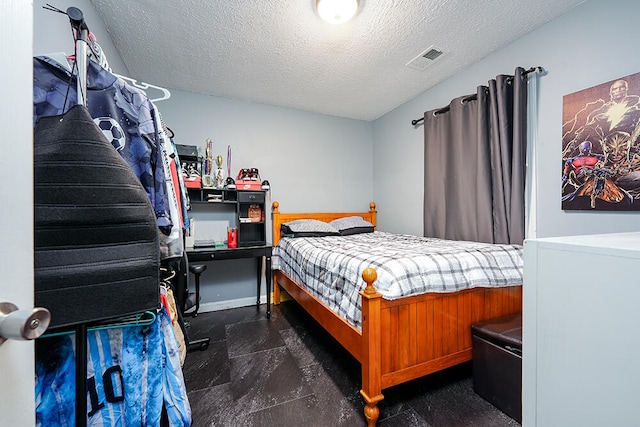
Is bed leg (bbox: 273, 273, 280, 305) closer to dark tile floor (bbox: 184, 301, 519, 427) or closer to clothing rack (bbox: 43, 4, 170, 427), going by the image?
dark tile floor (bbox: 184, 301, 519, 427)

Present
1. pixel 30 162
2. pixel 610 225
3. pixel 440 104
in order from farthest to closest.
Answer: pixel 440 104 < pixel 610 225 < pixel 30 162

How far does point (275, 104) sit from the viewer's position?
10.4ft

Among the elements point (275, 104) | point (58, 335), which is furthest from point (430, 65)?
point (58, 335)

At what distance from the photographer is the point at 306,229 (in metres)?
2.91

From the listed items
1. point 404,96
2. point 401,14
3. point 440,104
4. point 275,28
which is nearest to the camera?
point 401,14

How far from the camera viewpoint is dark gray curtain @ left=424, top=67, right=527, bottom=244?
1953 millimetres

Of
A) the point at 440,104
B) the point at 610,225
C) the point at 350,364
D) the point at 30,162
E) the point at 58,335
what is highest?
the point at 440,104

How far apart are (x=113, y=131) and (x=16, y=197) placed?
2.17 ft

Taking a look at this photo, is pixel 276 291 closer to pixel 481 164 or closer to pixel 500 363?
pixel 500 363

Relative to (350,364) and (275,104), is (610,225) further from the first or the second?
(275,104)

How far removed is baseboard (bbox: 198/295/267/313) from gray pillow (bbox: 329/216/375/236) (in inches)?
48.9

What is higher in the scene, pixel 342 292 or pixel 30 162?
pixel 30 162

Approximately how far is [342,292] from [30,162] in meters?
1.44

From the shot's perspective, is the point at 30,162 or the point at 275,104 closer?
the point at 30,162
